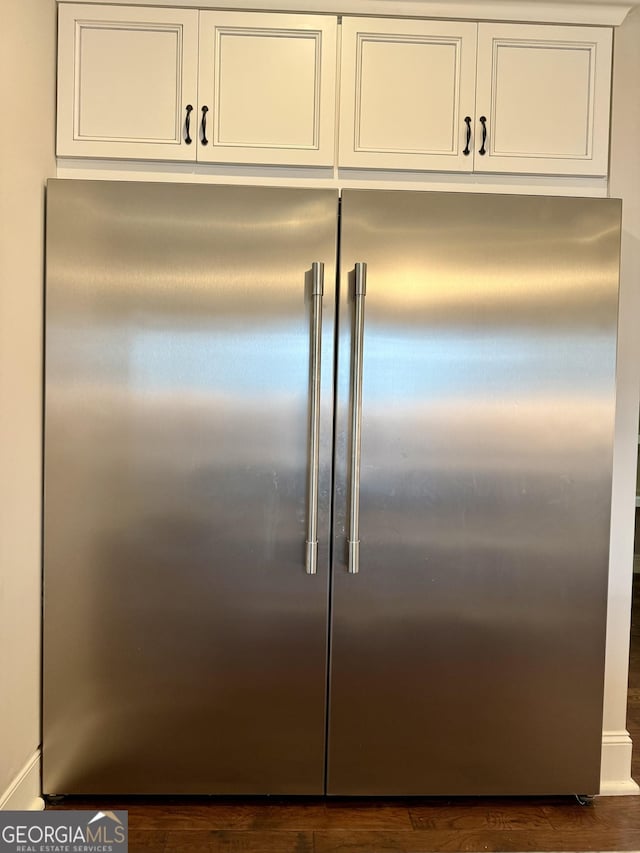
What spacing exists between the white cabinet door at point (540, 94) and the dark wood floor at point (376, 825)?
76.0 inches

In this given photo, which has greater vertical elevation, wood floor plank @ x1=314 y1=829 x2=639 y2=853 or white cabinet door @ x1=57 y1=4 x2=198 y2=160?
white cabinet door @ x1=57 y1=4 x2=198 y2=160

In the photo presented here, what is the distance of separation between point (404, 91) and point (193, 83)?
24.4 inches

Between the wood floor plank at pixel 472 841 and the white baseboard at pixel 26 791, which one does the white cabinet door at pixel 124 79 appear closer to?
the white baseboard at pixel 26 791

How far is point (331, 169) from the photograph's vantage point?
2107 mm

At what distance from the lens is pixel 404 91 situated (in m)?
2.08

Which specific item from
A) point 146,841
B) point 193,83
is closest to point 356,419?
point 193,83

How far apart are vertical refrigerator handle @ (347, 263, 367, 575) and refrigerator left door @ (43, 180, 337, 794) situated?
76 millimetres

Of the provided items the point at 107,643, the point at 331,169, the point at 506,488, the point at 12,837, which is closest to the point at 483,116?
the point at 331,169

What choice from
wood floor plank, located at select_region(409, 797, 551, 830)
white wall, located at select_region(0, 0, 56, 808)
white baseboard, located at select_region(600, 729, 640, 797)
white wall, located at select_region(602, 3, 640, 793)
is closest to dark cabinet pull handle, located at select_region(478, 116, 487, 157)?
white wall, located at select_region(602, 3, 640, 793)

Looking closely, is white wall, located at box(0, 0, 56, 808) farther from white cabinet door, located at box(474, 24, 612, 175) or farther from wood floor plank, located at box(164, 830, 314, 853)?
white cabinet door, located at box(474, 24, 612, 175)

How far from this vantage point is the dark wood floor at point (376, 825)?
1.95 m
